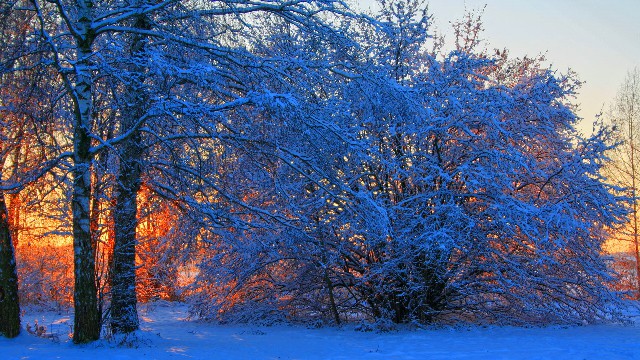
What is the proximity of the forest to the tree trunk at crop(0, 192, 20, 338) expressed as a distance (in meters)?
0.03

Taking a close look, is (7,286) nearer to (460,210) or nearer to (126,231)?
(126,231)

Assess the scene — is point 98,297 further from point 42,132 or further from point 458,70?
point 458,70

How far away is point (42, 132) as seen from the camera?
792 centimetres

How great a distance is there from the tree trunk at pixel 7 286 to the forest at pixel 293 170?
3 cm

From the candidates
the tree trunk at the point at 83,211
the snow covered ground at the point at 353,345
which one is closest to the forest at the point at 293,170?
the tree trunk at the point at 83,211

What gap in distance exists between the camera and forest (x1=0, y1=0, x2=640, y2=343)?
7508 millimetres

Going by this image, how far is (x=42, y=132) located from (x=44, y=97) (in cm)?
51

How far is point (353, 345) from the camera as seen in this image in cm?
902

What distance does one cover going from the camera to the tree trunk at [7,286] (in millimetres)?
8180

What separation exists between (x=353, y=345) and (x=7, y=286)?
5547 mm

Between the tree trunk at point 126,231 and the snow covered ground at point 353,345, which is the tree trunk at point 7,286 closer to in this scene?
the snow covered ground at point 353,345

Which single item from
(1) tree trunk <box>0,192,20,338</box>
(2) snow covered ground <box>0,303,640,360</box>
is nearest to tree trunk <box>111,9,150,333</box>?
(2) snow covered ground <box>0,303,640,360</box>

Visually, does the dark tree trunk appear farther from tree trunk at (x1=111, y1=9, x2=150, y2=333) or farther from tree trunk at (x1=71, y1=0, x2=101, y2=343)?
tree trunk at (x1=71, y1=0, x2=101, y2=343)

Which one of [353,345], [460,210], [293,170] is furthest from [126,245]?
[460,210]
